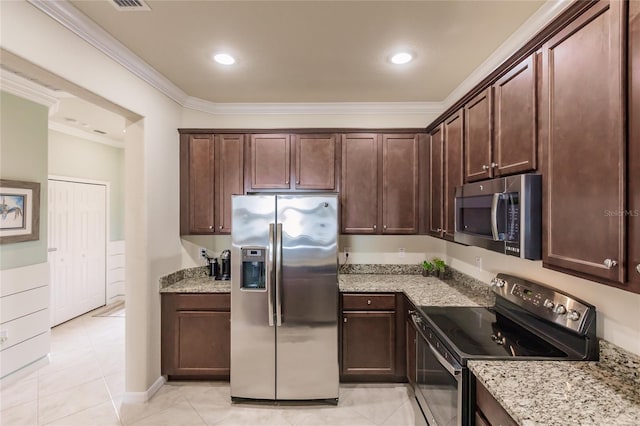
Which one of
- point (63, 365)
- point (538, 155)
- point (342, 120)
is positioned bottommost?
point (63, 365)

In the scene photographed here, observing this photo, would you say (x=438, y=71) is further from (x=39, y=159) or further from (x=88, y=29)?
(x=39, y=159)

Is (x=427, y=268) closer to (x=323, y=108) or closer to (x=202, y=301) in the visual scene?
(x=323, y=108)

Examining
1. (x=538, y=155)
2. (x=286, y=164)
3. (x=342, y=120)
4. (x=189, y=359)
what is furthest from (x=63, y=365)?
(x=538, y=155)

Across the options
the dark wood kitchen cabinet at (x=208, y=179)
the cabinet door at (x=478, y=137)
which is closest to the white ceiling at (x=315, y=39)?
the cabinet door at (x=478, y=137)

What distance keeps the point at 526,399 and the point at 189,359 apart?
2660 millimetres

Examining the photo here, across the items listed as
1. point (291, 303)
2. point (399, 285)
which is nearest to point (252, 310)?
point (291, 303)

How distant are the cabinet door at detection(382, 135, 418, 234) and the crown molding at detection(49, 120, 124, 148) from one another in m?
4.53

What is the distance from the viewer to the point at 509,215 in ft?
4.94

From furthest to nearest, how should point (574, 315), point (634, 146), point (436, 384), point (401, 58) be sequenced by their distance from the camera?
1. point (401, 58)
2. point (436, 384)
3. point (574, 315)
4. point (634, 146)

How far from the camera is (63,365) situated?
3086 millimetres

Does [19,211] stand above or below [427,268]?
above

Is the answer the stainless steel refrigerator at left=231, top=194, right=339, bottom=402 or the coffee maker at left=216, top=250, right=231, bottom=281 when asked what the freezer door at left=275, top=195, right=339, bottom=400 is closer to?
the stainless steel refrigerator at left=231, top=194, right=339, bottom=402

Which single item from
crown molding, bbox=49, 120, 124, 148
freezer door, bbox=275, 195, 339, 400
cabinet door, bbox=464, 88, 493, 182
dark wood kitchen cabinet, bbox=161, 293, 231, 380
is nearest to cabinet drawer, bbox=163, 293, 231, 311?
dark wood kitchen cabinet, bbox=161, 293, 231, 380

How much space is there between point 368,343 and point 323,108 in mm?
2419
